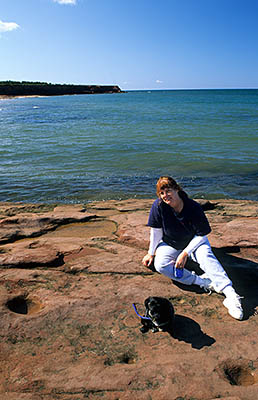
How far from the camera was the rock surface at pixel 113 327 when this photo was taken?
2.24 metres

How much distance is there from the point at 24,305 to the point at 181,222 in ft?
6.44

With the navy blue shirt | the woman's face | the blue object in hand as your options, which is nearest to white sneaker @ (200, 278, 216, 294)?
the blue object in hand

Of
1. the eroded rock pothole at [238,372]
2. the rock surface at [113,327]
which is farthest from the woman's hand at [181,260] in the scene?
the eroded rock pothole at [238,372]

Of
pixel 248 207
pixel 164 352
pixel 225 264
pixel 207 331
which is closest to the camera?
pixel 164 352

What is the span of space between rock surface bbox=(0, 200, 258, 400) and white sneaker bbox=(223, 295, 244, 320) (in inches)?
2.5

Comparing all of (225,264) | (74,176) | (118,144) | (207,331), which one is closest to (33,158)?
(74,176)

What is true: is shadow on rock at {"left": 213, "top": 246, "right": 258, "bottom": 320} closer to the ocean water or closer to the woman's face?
the woman's face

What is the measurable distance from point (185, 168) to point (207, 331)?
856 cm

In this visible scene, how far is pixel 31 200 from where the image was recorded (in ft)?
26.2

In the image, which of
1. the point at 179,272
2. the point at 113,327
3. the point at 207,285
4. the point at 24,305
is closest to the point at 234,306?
the point at 207,285

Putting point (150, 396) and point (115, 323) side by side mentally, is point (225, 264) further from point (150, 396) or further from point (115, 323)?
point (150, 396)

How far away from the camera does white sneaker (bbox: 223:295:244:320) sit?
2943 millimetres

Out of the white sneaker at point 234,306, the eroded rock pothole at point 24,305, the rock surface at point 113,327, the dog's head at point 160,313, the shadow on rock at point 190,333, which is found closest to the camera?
the rock surface at point 113,327

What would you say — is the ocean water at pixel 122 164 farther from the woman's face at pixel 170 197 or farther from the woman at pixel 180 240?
the woman's face at pixel 170 197
